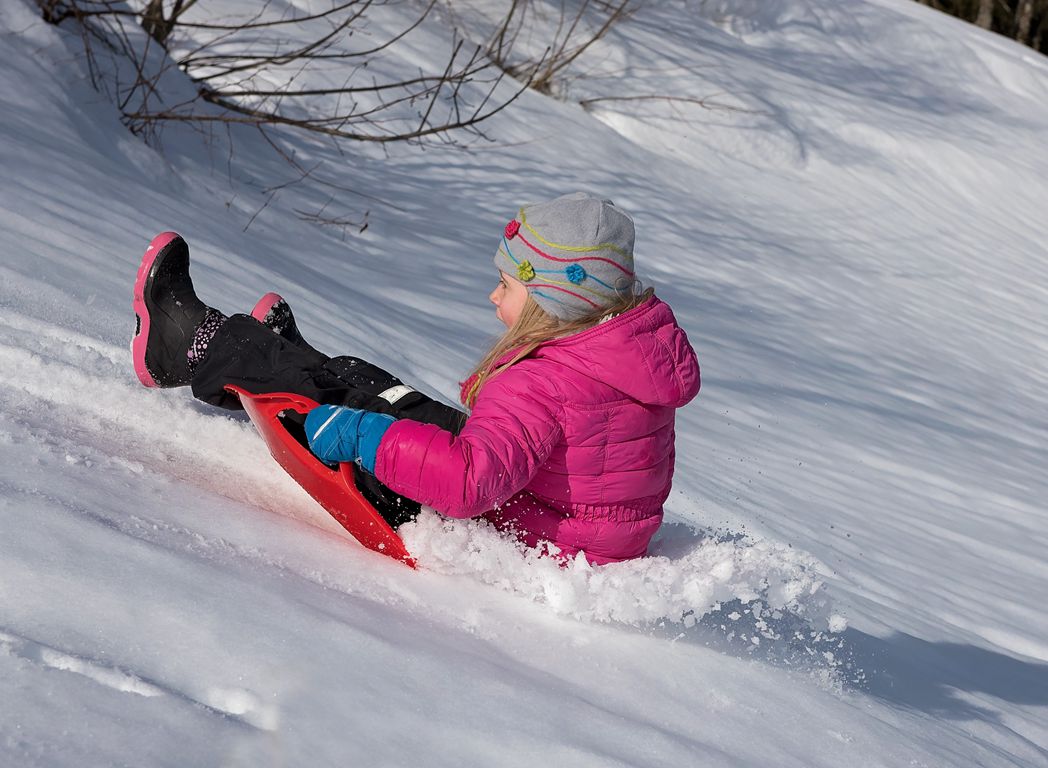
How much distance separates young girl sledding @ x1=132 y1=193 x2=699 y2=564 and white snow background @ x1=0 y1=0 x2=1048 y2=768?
0.40ft

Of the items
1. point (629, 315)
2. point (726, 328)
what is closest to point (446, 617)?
point (629, 315)

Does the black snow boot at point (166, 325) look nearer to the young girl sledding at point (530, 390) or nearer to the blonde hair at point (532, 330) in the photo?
the young girl sledding at point (530, 390)

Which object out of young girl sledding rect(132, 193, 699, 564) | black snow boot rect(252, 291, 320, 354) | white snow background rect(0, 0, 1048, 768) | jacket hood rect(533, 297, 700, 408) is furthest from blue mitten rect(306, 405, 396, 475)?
black snow boot rect(252, 291, 320, 354)

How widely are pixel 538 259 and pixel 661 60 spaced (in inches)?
293

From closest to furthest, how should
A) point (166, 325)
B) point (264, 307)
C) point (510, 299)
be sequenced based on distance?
point (510, 299) → point (166, 325) → point (264, 307)

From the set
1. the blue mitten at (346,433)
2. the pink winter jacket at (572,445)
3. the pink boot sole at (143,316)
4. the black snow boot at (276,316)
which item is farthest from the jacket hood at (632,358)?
the pink boot sole at (143,316)

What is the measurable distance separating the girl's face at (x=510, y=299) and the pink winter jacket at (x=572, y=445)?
0.49 feet

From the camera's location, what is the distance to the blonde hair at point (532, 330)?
93.5 inches

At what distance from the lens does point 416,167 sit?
7.09 metres

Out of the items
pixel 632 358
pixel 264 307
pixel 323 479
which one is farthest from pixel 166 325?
pixel 632 358

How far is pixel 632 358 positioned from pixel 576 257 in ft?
0.79

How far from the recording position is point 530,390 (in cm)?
228

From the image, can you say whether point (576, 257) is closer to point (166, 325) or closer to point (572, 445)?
point (572, 445)

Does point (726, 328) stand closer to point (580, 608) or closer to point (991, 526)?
point (991, 526)
